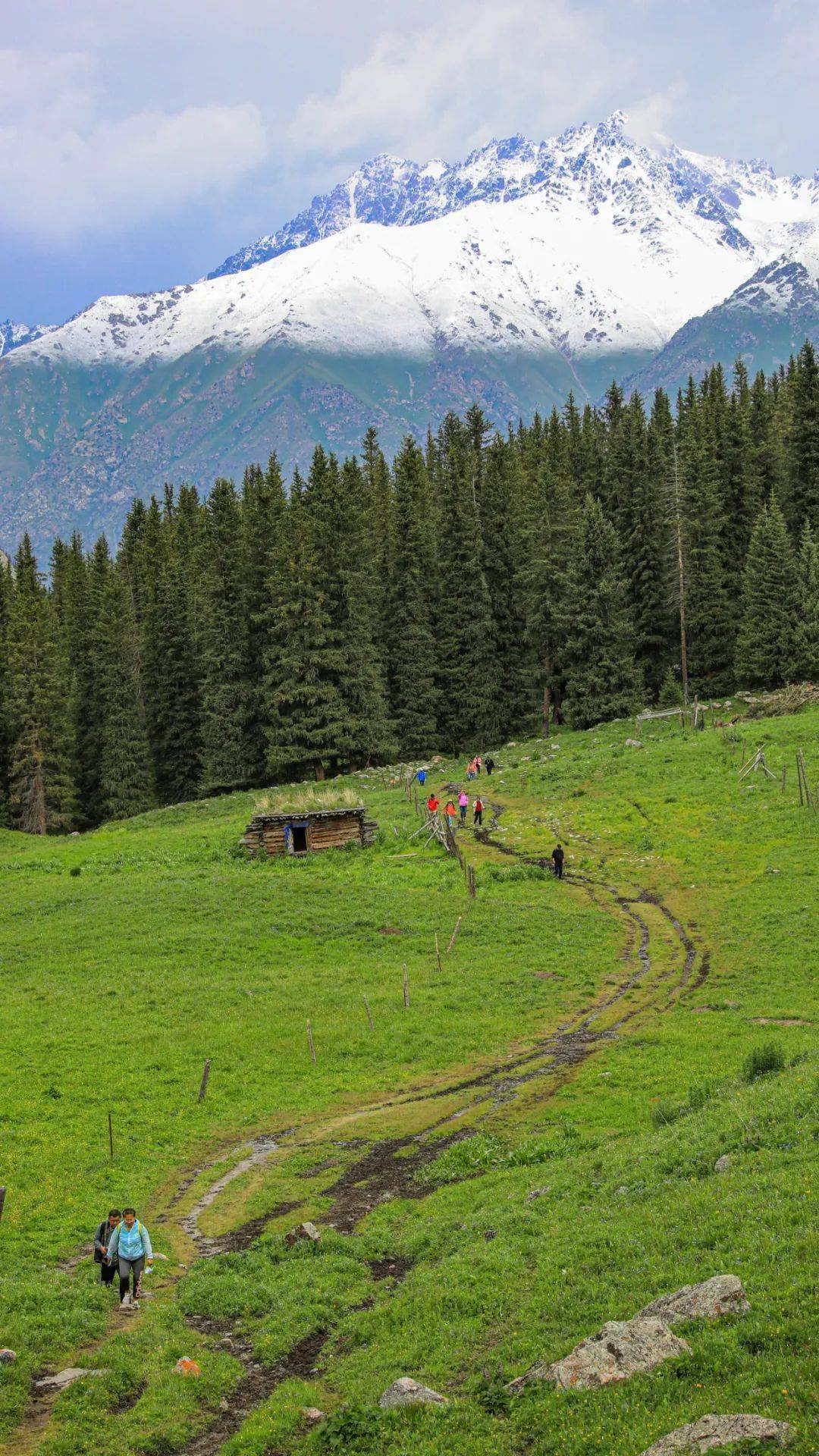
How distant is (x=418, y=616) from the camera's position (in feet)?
286

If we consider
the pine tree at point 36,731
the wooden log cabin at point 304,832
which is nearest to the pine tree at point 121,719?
the pine tree at point 36,731

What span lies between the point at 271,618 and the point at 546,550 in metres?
24.1

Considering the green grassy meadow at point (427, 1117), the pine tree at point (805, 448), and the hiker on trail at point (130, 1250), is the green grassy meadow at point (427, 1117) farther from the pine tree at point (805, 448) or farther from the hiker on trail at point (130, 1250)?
the pine tree at point (805, 448)

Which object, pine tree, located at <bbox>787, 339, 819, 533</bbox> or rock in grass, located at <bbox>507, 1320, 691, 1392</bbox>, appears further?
pine tree, located at <bbox>787, 339, 819, 533</bbox>

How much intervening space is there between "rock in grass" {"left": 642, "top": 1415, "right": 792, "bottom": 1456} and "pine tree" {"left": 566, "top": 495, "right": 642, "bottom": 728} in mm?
72503

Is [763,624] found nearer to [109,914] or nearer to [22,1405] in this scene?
[109,914]

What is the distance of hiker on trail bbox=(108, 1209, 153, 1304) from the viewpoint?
17.4 metres

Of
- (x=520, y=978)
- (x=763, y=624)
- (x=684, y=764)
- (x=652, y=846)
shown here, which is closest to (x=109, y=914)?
(x=520, y=978)

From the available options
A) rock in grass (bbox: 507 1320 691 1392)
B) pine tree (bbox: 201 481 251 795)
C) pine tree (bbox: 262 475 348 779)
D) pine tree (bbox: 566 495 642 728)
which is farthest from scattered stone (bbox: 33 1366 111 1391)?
pine tree (bbox: 566 495 642 728)

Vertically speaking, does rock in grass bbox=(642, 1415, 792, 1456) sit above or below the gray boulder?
above

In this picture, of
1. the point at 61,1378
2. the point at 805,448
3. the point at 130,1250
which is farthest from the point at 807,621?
the point at 61,1378

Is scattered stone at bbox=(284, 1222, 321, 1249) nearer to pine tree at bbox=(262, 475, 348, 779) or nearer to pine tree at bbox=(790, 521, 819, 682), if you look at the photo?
pine tree at bbox=(262, 475, 348, 779)

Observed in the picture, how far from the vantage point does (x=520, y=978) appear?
115 feet

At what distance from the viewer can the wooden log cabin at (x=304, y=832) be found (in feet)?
171
